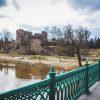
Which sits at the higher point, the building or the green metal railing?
the building

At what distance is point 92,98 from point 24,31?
89657 millimetres

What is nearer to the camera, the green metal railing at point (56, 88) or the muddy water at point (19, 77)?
the green metal railing at point (56, 88)

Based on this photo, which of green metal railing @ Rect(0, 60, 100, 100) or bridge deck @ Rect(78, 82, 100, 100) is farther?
bridge deck @ Rect(78, 82, 100, 100)

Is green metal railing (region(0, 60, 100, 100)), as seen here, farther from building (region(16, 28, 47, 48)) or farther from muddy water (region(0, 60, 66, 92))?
building (region(16, 28, 47, 48))

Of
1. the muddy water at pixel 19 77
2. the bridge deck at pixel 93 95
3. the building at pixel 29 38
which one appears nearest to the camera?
the bridge deck at pixel 93 95

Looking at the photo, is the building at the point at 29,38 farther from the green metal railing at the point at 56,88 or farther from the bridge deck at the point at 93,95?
the green metal railing at the point at 56,88

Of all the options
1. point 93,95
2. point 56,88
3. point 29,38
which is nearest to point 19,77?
point 93,95

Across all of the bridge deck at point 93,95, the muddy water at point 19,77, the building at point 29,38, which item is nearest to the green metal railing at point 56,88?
the bridge deck at point 93,95

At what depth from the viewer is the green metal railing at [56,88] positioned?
3501 mm

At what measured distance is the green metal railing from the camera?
350 centimetres

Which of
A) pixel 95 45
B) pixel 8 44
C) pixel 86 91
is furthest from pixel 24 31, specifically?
pixel 86 91

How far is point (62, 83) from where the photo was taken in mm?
5047

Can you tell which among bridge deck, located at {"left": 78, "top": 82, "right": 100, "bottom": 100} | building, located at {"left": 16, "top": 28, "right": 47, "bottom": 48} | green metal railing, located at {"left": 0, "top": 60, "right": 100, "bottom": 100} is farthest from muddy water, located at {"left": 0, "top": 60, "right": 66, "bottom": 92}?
building, located at {"left": 16, "top": 28, "right": 47, "bottom": 48}

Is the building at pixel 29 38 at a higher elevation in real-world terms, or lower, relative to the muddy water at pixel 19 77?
higher
